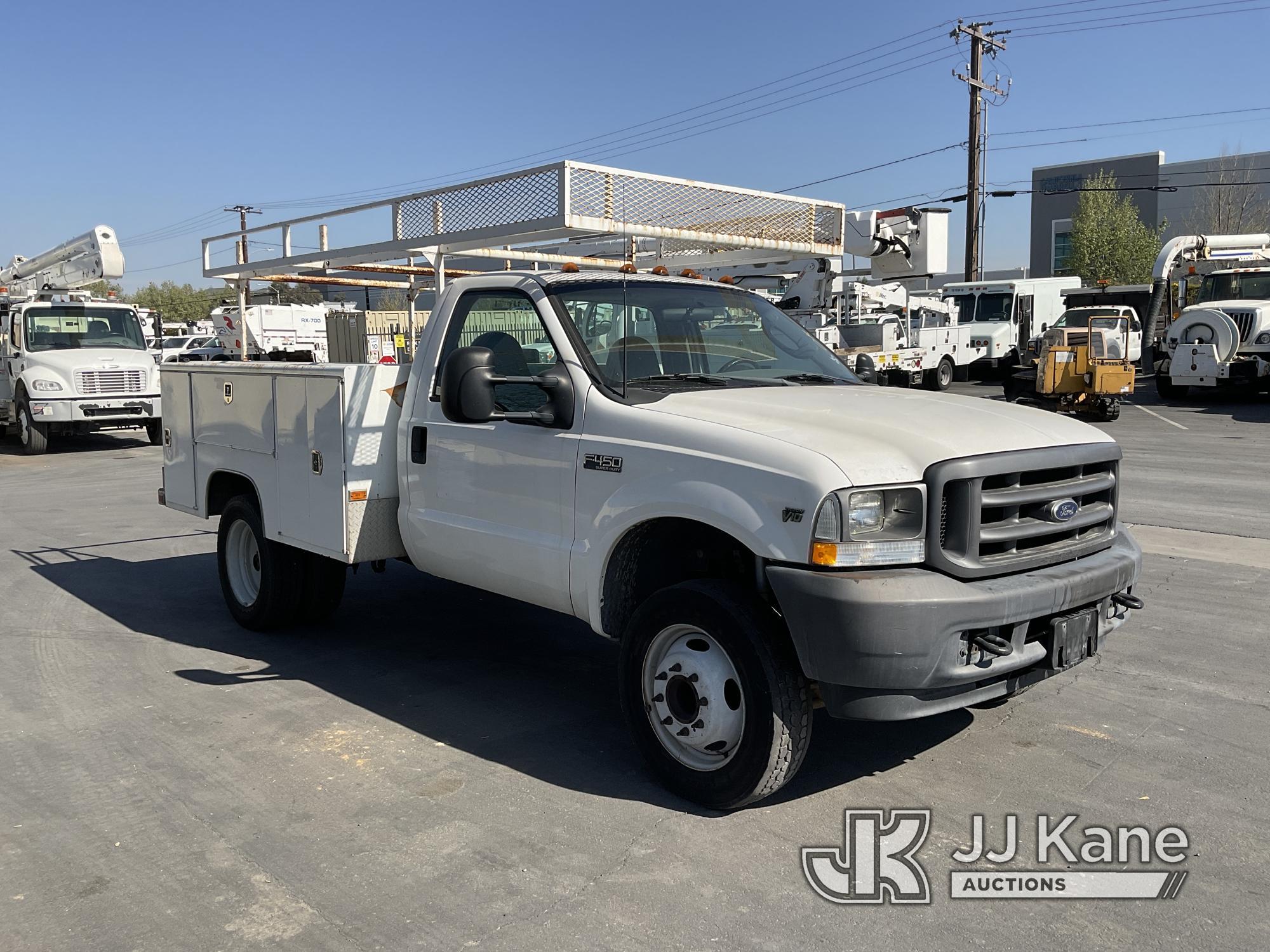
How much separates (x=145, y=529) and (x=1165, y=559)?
9.10 m

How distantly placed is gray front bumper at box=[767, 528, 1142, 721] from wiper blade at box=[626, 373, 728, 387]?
124 centimetres

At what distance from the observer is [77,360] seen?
60.4ft

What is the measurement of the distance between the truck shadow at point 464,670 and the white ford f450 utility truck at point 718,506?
1.86 feet

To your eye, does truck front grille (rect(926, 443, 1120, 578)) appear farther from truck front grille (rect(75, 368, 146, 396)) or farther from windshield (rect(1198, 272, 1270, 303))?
windshield (rect(1198, 272, 1270, 303))

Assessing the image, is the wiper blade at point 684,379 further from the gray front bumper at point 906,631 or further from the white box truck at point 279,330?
the white box truck at point 279,330

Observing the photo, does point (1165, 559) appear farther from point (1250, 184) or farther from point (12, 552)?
point (1250, 184)

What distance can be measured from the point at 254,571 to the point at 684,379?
3.50 metres

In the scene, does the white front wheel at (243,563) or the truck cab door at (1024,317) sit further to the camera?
the truck cab door at (1024,317)

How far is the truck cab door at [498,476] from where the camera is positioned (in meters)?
4.70

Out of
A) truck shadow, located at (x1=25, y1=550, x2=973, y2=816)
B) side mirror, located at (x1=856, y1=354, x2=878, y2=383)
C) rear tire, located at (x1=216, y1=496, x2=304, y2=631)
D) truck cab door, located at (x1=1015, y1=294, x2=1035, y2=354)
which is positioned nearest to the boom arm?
truck shadow, located at (x1=25, y1=550, x2=973, y2=816)

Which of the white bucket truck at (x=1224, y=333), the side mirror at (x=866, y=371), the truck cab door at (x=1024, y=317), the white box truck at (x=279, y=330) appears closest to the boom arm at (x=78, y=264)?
the white box truck at (x=279, y=330)

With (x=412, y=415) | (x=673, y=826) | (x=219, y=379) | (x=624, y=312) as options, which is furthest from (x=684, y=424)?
(x=219, y=379)

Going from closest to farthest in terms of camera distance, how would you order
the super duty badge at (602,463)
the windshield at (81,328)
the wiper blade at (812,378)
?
the super duty badge at (602,463)
the wiper blade at (812,378)
the windshield at (81,328)

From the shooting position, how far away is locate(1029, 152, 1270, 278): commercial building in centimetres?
4378
